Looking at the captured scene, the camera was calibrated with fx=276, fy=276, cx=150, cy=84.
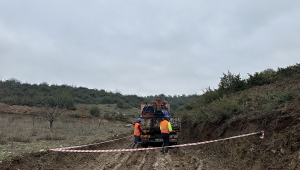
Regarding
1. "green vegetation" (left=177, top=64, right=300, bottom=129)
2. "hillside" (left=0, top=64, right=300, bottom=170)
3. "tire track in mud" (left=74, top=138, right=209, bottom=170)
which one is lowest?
"tire track in mud" (left=74, top=138, right=209, bottom=170)

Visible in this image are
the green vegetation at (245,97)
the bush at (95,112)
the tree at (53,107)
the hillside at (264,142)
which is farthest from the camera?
the bush at (95,112)

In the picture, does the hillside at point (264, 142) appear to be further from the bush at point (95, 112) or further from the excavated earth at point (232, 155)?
the bush at point (95, 112)

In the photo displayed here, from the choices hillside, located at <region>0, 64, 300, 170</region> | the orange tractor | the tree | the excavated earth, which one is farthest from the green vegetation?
the tree

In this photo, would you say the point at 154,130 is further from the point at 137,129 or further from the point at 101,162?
the point at 101,162

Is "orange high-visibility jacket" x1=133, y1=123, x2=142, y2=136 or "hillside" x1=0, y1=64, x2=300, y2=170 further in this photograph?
"orange high-visibility jacket" x1=133, y1=123, x2=142, y2=136

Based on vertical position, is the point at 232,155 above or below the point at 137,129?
below

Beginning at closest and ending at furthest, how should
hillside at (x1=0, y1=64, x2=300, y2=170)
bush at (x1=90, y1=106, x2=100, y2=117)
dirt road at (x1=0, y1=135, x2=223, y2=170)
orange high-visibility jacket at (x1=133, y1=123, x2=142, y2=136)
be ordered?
hillside at (x1=0, y1=64, x2=300, y2=170) → dirt road at (x1=0, y1=135, x2=223, y2=170) → orange high-visibility jacket at (x1=133, y1=123, x2=142, y2=136) → bush at (x1=90, y1=106, x2=100, y2=117)

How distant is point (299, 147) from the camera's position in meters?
6.92

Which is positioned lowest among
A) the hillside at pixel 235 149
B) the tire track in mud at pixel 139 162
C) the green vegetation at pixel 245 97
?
the tire track in mud at pixel 139 162

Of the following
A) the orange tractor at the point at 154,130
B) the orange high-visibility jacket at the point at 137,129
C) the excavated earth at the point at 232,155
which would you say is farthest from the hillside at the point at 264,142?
the orange high-visibility jacket at the point at 137,129

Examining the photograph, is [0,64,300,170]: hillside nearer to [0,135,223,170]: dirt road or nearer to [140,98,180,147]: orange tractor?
[0,135,223,170]: dirt road

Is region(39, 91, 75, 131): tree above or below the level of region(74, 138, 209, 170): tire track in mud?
above

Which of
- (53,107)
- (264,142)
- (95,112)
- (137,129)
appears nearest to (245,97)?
(137,129)

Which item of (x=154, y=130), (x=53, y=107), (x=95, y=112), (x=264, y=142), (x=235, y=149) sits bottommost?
(x=235, y=149)
